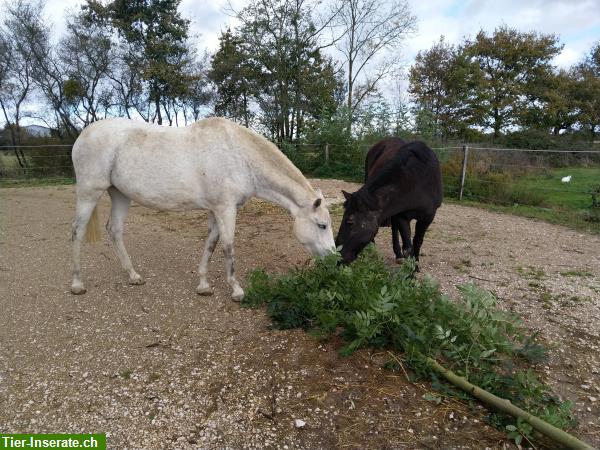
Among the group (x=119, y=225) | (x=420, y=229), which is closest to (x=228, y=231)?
(x=119, y=225)

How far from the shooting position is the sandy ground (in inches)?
77.0

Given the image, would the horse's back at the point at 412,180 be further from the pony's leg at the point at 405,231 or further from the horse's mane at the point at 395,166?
the pony's leg at the point at 405,231

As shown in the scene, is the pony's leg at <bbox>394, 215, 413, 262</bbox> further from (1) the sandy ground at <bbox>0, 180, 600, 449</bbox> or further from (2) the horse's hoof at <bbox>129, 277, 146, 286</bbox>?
(2) the horse's hoof at <bbox>129, 277, 146, 286</bbox>

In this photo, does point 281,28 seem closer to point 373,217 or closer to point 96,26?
point 96,26

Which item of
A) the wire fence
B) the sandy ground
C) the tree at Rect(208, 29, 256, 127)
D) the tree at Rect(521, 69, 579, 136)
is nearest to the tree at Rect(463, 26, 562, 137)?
the tree at Rect(521, 69, 579, 136)

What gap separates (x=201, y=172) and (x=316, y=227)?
1.20 m

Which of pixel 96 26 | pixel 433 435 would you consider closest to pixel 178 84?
pixel 96 26

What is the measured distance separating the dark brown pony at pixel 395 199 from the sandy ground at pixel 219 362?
949mm

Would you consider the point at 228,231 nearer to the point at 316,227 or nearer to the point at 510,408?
the point at 316,227

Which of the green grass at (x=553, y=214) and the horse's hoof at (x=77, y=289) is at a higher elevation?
the green grass at (x=553, y=214)

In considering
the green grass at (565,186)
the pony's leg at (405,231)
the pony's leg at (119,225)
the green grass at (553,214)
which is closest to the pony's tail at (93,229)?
the pony's leg at (119,225)

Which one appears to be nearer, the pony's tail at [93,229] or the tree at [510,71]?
the pony's tail at [93,229]

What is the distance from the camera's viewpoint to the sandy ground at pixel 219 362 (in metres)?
1.96

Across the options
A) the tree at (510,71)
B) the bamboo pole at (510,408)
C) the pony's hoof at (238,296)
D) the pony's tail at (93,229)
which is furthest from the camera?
the tree at (510,71)
